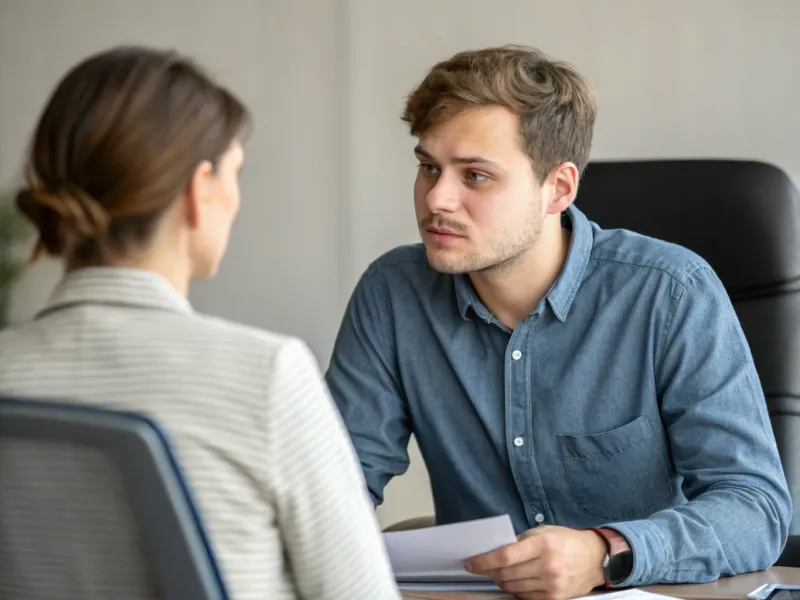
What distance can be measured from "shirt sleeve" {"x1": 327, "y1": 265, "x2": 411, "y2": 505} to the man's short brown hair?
0.99ft

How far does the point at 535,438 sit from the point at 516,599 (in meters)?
0.41

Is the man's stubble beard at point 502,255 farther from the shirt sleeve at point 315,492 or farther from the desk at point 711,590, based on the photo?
the shirt sleeve at point 315,492

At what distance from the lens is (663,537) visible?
1340 millimetres

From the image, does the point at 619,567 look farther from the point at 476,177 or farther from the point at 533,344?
the point at 476,177

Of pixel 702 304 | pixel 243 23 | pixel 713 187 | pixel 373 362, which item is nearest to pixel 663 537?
pixel 702 304

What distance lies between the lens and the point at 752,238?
1.82m

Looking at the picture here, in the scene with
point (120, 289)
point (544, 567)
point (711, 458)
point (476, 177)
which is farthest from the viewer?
point (476, 177)

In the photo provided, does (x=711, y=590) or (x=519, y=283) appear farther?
(x=519, y=283)

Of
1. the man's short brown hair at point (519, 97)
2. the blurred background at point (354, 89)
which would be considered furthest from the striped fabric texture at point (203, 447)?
the blurred background at point (354, 89)

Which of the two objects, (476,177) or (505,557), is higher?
(476,177)

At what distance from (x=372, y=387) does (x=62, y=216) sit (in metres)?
0.97

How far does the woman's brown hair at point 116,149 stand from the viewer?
2.78 feet

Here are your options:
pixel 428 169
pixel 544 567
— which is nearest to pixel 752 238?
pixel 428 169

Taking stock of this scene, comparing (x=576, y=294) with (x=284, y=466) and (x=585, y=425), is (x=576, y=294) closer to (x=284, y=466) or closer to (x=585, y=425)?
(x=585, y=425)
